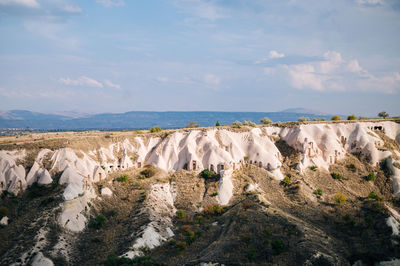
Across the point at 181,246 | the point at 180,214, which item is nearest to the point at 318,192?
the point at 180,214

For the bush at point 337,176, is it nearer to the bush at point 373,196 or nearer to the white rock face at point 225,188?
the bush at point 373,196

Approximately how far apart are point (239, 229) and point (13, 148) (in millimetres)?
35161

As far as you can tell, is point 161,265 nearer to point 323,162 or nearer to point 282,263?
point 282,263

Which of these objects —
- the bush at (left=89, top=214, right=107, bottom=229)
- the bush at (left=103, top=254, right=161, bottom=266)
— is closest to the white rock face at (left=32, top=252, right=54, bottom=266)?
the bush at (left=103, top=254, right=161, bottom=266)

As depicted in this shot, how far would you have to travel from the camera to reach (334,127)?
64.8m

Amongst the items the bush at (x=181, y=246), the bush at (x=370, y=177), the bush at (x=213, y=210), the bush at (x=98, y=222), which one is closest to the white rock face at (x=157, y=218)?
the bush at (x=181, y=246)

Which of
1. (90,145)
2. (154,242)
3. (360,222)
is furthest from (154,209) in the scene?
(360,222)

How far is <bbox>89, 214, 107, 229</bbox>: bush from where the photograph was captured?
39247 millimetres

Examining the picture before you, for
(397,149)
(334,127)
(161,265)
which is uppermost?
(334,127)

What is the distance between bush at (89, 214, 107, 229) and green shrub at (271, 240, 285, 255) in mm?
22145

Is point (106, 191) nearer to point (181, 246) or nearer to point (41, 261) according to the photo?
point (41, 261)

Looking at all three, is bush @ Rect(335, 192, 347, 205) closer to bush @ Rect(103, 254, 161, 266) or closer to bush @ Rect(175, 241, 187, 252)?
bush @ Rect(175, 241, 187, 252)

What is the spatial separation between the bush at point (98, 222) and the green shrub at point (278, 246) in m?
22.1

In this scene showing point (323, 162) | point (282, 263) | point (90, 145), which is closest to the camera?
point (282, 263)
